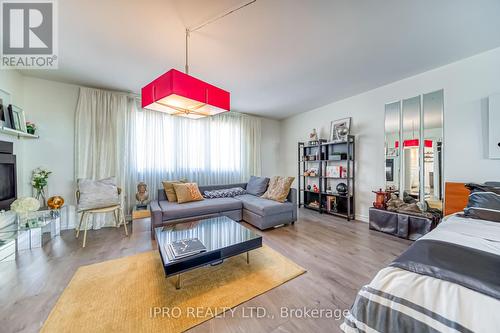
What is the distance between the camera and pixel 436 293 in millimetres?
846

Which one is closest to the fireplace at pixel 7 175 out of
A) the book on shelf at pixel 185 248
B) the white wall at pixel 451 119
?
the book on shelf at pixel 185 248

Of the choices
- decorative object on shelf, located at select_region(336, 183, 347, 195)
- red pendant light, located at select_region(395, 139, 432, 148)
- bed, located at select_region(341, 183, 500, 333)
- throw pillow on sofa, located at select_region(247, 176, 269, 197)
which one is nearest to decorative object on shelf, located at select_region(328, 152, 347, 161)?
decorative object on shelf, located at select_region(336, 183, 347, 195)

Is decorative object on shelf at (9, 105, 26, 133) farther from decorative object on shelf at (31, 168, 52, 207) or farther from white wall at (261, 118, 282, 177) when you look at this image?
white wall at (261, 118, 282, 177)

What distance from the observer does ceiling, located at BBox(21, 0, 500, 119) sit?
66.5 inches

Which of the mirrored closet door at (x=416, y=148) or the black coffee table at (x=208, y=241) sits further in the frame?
the mirrored closet door at (x=416, y=148)

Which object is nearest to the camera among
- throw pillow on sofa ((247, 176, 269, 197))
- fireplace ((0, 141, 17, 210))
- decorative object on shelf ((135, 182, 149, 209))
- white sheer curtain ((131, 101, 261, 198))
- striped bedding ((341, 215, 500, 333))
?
striped bedding ((341, 215, 500, 333))

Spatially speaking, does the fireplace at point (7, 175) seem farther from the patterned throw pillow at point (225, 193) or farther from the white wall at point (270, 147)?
the white wall at point (270, 147)

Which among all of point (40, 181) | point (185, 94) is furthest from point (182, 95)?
point (40, 181)

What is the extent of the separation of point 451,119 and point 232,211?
3700 millimetres

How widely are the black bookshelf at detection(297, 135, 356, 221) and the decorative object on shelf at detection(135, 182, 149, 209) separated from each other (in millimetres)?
3616

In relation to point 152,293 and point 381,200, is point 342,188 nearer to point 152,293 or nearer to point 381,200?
point 381,200

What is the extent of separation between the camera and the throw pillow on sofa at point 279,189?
11.7 feet

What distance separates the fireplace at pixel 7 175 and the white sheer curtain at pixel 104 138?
714 mm

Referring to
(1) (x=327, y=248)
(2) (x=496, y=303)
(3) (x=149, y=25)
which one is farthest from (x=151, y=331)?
(3) (x=149, y=25)
